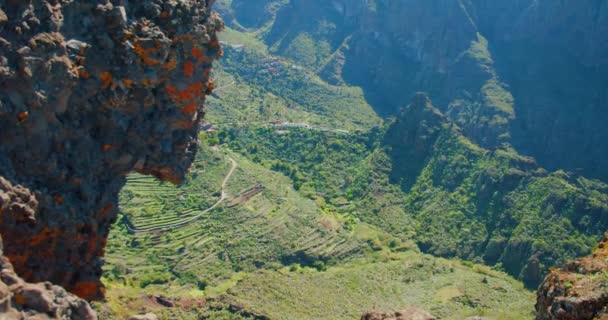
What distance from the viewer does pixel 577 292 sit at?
1722 centimetres

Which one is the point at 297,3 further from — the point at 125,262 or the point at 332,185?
the point at 125,262

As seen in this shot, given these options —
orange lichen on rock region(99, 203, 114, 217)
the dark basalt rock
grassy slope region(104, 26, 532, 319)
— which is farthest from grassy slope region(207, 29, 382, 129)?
the dark basalt rock

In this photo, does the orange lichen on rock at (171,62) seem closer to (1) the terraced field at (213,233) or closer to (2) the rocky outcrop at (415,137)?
(1) the terraced field at (213,233)

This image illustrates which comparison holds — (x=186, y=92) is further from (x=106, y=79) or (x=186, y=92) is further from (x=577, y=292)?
(x=577, y=292)

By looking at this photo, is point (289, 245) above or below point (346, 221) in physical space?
below

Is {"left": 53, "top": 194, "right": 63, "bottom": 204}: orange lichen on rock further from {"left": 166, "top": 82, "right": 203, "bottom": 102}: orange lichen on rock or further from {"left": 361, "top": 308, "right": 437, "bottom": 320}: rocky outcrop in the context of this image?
{"left": 361, "top": 308, "right": 437, "bottom": 320}: rocky outcrop

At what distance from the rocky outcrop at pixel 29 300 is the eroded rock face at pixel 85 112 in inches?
124

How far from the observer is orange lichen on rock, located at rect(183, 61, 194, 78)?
2448 centimetres

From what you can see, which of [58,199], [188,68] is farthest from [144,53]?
[58,199]

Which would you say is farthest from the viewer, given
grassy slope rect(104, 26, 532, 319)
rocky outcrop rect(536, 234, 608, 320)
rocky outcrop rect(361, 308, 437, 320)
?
grassy slope rect(104, 26, 532, 319)

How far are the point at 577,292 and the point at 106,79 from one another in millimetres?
14786

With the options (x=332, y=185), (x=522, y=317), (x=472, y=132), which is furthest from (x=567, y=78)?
(x=522, y=317)

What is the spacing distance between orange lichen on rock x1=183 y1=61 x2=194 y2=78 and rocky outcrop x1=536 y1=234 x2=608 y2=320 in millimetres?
13808

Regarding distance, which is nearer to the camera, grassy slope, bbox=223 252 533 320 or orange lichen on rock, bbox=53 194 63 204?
orange lichen on rock, bbox=53 194 63 204
